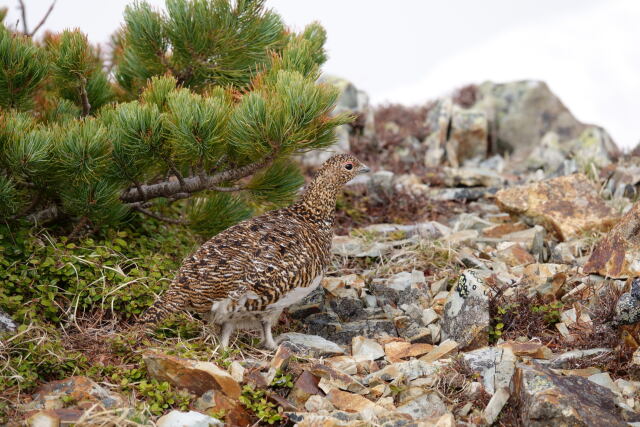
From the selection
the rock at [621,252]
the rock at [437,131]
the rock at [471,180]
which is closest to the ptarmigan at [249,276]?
the rock at [621,252]

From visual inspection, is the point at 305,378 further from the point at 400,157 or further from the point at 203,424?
the point at 400,157

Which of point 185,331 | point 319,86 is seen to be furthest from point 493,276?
point 185,331

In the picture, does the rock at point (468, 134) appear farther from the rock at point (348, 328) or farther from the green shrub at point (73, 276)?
the green shrub at point (73, 276)

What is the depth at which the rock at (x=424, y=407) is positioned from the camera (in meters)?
4.08

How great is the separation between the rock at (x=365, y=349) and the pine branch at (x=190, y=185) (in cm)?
156

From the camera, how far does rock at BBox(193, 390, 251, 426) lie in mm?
4047

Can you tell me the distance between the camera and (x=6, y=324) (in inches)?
189

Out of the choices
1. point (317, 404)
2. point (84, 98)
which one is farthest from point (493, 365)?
point (84, 98)

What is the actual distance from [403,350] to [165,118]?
2.38 meters

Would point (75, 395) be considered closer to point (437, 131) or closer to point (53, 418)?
point (53, 418)

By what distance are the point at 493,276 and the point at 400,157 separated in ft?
19.7

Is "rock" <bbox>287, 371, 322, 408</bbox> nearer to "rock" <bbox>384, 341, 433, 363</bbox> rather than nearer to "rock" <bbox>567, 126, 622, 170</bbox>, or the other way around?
"rock" <bbox>384, 341, 433, 363</bbox>

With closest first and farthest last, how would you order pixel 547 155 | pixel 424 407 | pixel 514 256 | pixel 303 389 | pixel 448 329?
pixel 424 407 < pixel 303 389 < pixel 448 329 < pixel 514 256 < pixel 547 155

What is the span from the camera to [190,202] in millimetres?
6758
